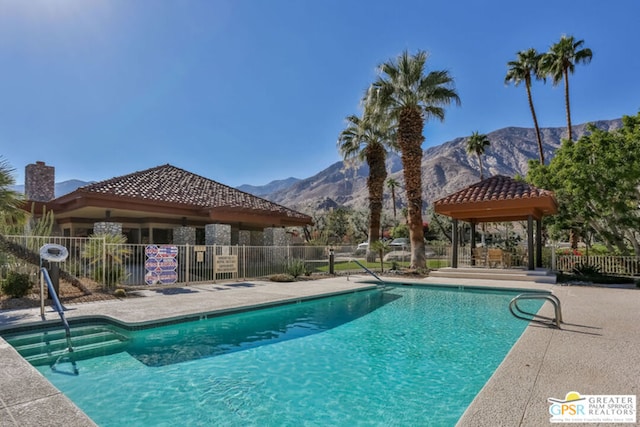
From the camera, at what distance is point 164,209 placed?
1678 cm

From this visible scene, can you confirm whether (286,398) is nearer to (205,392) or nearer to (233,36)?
(205,392)

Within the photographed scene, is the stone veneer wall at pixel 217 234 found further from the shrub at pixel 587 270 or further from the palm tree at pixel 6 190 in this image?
the shrub at pixel 587 270

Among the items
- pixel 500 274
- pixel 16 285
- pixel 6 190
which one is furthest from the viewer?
pixel 500 274

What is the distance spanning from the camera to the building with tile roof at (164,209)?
1561 cm

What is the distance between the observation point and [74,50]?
14328 mm

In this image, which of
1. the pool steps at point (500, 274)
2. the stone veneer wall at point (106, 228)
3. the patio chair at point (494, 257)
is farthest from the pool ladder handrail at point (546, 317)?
the stone veneer wall at point (106, 228)

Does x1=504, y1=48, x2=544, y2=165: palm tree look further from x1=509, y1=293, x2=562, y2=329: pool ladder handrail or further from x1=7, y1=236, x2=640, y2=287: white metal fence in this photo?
x1=509, y1=293, x2=562, y2=329: pool ladder handrail

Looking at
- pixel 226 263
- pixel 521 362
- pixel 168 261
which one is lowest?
pixel 521 362

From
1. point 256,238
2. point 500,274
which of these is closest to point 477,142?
point 500,274

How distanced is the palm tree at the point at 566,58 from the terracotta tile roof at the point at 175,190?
22.4 metres

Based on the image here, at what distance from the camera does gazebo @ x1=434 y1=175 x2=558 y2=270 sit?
1527cm

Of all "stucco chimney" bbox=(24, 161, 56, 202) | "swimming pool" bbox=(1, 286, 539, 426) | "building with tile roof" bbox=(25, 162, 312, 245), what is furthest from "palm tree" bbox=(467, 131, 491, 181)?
"stucco chimney" bbox=(24, 161, 56, 202)

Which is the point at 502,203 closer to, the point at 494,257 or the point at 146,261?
the point at 494,257

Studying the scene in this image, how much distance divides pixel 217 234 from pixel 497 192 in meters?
13.1
